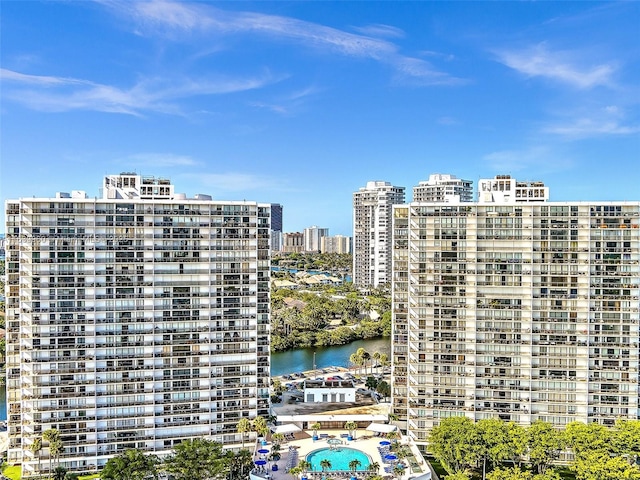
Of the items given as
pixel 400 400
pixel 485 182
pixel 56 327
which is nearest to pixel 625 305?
pixel 485 182

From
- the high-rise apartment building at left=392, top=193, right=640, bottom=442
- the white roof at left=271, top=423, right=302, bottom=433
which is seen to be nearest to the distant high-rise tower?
the high-rise apartment building at left=392, top=193, right=640, bottom=442

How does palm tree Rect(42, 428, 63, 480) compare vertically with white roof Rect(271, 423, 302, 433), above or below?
above

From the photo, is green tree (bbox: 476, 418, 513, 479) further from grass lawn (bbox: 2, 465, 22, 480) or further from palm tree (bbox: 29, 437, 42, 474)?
grass lawn (bbox: 2, 465, 22, 480)

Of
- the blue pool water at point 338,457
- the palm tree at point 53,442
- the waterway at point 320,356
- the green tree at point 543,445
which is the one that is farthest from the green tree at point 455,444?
the waterway at point 320,356

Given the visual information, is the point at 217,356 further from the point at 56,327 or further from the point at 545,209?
the point at 545,209

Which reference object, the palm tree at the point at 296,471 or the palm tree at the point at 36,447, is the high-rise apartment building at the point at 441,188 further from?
the palm tree at the point at 36,447

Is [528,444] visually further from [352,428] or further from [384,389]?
[384,389]

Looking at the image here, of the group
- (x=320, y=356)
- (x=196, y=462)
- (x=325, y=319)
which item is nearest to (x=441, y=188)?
(x=325, y=319)
